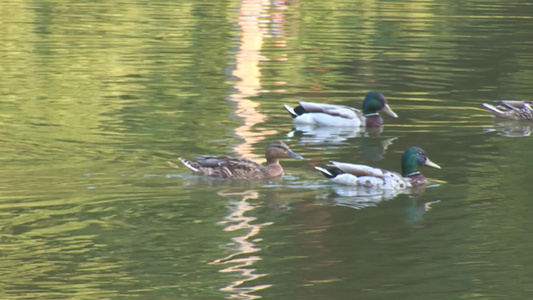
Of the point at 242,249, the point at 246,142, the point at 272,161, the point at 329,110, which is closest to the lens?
the point at 242,249

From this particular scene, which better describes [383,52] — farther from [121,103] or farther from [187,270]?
[187,270]

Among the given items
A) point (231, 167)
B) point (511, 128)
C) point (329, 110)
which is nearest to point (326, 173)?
point (231, 167)

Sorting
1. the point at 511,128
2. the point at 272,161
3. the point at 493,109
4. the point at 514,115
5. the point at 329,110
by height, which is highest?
the point at 272,161

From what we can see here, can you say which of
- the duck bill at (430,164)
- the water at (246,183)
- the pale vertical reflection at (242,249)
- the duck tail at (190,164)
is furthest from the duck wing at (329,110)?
the pale vertical reflection at (242,249)

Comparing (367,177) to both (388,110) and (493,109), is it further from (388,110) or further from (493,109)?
(493,109)

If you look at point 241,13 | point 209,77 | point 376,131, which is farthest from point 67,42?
point 376,131

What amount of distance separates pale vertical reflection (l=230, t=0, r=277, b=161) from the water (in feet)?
0.22

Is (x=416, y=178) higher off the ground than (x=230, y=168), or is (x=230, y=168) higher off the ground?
(x=230, y=168)

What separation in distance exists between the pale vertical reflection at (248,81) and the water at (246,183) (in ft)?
0.22

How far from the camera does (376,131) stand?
779 inches

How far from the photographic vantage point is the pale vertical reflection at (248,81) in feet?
60.0

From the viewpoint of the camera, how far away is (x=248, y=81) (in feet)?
79.8

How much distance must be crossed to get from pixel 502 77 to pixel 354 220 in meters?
13.0

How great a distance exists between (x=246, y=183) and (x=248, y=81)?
9.31 metres
